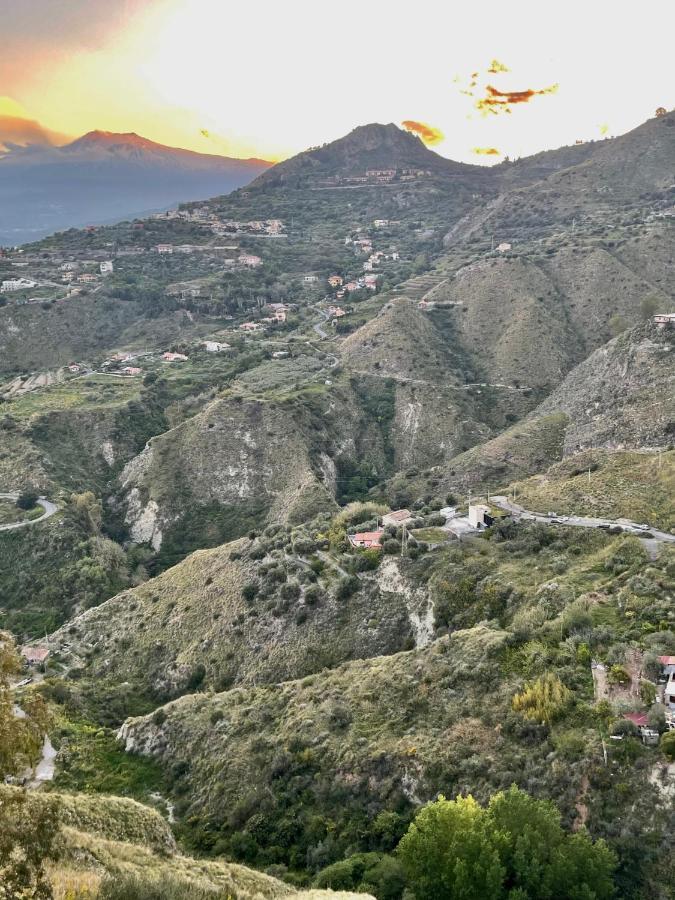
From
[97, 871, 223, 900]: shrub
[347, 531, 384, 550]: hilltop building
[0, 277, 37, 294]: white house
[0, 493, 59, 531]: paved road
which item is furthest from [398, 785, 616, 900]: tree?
[0, 277, 37, 294]: white house

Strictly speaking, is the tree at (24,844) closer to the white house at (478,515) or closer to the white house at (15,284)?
the white house at (478,515)

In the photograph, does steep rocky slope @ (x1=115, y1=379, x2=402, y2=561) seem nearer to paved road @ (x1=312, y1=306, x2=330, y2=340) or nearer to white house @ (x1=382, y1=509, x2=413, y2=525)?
white house @ (x1=382, y1=509, x2=413, y2=525)

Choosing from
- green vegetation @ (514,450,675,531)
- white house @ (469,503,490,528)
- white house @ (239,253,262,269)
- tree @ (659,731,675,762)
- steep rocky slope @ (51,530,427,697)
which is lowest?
steep rocky slope @ (51,530,427,697)

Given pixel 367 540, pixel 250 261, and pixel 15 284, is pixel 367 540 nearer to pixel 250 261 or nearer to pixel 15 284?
pixel 15 284

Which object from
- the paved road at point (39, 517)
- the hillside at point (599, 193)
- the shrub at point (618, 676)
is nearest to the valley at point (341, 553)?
the shrub at point (618, 676)

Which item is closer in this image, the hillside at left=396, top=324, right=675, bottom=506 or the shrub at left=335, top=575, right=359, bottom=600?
the shrub at left=335, top=575, right=359, bottom=600
